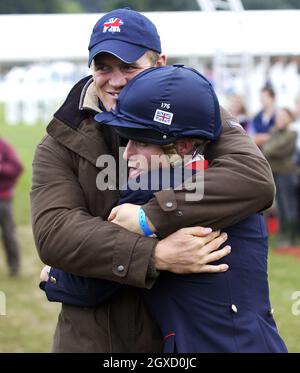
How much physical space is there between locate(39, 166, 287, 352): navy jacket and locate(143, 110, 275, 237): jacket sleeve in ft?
0.27

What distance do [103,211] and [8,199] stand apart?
757cm

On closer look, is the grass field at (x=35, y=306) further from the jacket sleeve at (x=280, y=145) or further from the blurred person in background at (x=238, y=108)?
the blurred person in background at (x=238, y=108)

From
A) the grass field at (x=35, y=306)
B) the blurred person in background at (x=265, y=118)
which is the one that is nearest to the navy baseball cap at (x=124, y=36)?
the grass field at (x=35, y=306)

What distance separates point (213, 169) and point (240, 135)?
269 mm

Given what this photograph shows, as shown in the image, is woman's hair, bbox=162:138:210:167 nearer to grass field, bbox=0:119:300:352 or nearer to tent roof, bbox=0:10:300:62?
grass field, bbox=0:119:300:352

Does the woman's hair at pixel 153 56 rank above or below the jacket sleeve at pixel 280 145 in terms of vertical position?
above

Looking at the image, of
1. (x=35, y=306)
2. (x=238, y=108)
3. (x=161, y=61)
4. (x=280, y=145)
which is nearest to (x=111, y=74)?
(x=161, y=61)

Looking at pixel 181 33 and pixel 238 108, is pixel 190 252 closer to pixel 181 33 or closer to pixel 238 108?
pixel 238 108

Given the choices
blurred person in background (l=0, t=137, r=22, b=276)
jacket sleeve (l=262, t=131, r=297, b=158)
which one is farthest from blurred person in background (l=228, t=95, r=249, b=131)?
blurred person in background (l=0, t=137, r=22, b=276)

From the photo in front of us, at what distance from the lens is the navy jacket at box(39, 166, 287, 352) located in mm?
2600

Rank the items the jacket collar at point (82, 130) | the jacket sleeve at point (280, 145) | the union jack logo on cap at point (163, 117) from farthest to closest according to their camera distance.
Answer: the jacket sleeve at point (280, 145), the jacket collar at point (82, 130), the union jack logo on cap at point (163, 117)

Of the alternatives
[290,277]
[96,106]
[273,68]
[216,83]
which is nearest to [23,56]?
[216,83]

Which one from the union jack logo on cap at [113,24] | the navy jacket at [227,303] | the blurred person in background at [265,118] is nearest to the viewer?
Result: the navy jacket at [227,303]

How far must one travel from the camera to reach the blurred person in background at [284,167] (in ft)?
37.1
